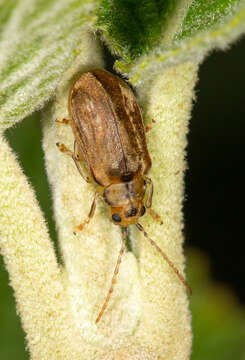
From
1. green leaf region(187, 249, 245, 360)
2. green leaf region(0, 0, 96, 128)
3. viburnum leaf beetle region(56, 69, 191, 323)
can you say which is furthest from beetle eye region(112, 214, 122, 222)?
green leaf region(187, 249, 245, 360)

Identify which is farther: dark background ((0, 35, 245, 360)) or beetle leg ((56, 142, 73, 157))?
dark background ((0, 35, 245, 360))

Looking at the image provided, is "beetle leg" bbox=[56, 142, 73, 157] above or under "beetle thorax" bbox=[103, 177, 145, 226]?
above

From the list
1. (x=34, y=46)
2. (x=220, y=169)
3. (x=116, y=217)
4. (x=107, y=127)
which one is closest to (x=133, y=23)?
(x=34, y=46)

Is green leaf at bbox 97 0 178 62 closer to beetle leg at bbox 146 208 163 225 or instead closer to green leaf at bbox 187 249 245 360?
beetle leg at bbox 146 208 163 225

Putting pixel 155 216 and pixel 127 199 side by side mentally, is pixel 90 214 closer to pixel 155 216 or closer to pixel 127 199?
pixel 155 216

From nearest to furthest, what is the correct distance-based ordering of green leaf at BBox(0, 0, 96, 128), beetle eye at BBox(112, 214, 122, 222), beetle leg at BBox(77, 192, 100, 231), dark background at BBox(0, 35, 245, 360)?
green leaf at BBox(0, 0, 96, 128) < beetle leg at BBox(77, 192, 100, 231) < beetle eye at BBox(112, 214, 122, 222) < dark background at BBox(0, 35, 245, 360)

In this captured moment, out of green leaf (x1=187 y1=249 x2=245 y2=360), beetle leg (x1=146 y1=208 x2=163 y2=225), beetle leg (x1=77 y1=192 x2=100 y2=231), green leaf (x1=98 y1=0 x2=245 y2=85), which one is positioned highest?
green leaf (x1=98 y1=0 x2=245 y2=85)

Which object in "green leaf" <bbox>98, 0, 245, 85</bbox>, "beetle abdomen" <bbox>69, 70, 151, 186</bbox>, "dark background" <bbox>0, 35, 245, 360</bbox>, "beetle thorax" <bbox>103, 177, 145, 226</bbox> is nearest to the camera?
"green leaf" <bbox>98, 0, 245, 85</bbox>
